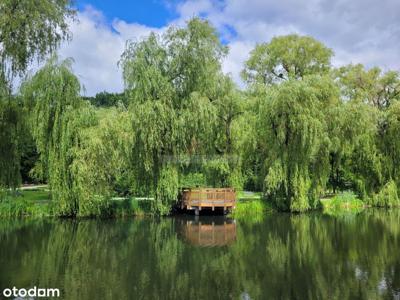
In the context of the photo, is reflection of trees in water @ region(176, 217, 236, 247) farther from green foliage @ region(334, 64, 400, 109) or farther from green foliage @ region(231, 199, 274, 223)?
green foliage @ region(334, 64, 400, 109)

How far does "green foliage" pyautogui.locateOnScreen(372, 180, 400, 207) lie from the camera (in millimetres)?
31688

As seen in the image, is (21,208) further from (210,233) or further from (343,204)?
(343,204)

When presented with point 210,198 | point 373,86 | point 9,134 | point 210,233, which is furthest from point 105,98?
point 9,134

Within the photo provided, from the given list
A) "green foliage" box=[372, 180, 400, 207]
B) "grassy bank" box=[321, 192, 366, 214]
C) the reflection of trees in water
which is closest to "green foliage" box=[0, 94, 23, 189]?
the reflection of trees in water

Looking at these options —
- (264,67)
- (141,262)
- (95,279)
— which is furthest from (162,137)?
(264,67)

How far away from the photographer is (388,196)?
104 feet

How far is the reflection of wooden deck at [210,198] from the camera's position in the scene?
27.2 metres

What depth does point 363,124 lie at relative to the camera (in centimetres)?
3016

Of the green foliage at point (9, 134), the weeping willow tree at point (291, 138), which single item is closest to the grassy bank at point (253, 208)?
the weeping willow tree at point (291, 138)

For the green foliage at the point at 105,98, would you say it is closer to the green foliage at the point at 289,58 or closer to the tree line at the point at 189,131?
the green foliage at the point at 289,58

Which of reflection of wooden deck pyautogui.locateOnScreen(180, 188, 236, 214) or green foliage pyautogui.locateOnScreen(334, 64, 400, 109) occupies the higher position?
green foliage pyautogui.locateOnScreen(334, 64, 400, 109)

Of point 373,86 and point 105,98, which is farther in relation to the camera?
point 105,98

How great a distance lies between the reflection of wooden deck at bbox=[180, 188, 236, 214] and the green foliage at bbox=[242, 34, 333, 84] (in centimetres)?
1829

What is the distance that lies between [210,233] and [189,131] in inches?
276
